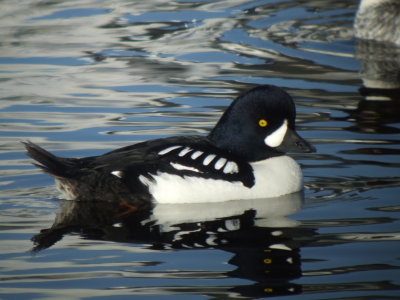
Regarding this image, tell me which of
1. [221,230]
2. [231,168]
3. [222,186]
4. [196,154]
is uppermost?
[196,154]

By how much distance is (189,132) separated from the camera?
10445 mm

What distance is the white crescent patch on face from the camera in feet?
28.6

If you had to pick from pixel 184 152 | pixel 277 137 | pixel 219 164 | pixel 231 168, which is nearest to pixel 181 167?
pixel 184 152

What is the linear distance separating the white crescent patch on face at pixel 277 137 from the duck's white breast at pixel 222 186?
7.7 inches

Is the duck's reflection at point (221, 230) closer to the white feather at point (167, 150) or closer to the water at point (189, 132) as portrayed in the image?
the water at point (189, 132)

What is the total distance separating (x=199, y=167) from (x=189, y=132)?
2043 millimetres

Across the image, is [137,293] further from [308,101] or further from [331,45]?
[331,45]

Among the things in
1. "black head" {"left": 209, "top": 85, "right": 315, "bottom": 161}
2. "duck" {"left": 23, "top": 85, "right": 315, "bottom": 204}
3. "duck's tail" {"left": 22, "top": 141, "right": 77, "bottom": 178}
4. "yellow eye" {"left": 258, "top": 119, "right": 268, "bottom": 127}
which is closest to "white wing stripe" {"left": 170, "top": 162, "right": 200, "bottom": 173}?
"duck" {"left": 23, "top": 85, "right": 315, "bottom": 204}

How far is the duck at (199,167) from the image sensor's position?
8.38m

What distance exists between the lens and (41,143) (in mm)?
10117

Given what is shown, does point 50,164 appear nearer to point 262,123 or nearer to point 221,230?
point 221,230

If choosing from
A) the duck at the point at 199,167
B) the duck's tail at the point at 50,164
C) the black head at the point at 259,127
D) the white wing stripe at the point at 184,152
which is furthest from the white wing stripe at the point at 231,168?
the duck's tail at the point at 50,164

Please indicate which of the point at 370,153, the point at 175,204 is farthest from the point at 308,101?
the point at 175,204

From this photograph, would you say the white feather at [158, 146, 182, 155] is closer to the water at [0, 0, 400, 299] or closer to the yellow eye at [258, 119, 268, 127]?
the water at [0, 0, 400, 299]
